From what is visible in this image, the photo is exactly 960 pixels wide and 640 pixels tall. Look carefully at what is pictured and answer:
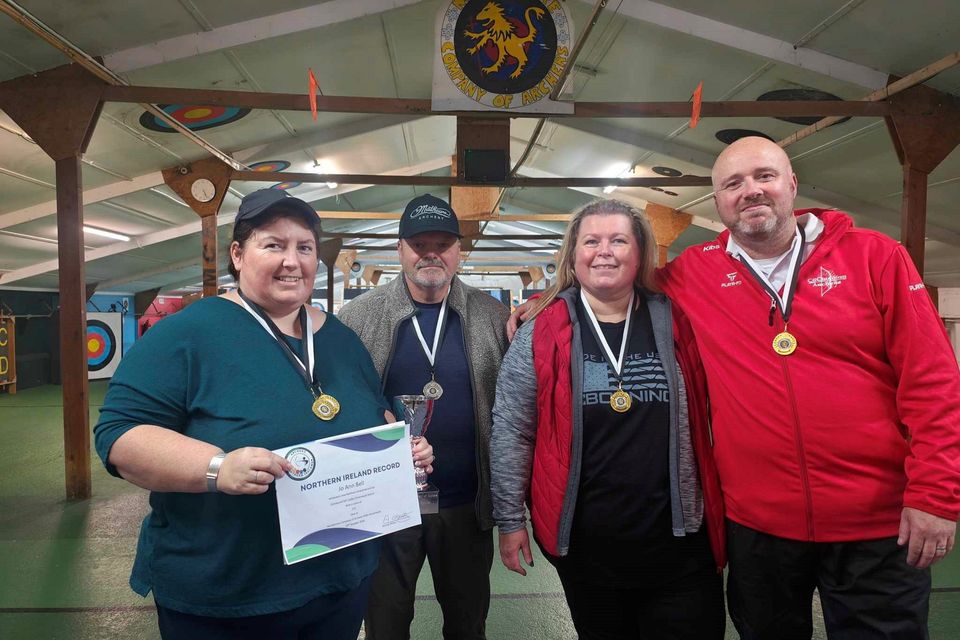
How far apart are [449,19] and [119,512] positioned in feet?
14.1

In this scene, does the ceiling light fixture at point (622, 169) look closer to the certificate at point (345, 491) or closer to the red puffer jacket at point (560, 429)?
the red puffer jacket at point (560, 429)

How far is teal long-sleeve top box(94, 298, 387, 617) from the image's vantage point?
1.05 metres

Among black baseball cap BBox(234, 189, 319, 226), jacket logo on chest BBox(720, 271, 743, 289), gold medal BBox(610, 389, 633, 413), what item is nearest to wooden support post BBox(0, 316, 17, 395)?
black baseball cap BBox(234, 189, 319, 226)

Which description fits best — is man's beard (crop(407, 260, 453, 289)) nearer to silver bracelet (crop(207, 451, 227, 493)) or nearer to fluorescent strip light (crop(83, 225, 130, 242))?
silver bracelet (crop(207, 451, 227, 493))

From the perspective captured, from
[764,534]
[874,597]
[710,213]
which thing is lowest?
[874,597]

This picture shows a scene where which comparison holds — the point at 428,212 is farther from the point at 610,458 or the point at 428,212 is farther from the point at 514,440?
the point at 610,458

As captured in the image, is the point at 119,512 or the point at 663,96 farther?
the point at 663,96

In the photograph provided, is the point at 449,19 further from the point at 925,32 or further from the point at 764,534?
the point at 764,534

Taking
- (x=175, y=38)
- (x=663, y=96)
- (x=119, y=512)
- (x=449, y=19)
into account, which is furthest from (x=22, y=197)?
(x=663, y=96)

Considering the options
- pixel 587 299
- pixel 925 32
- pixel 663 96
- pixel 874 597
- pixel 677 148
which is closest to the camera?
pixel 874 597

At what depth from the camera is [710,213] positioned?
934 centimetres

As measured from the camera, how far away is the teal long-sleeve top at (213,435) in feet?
3.44

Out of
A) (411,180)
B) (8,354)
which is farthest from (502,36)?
(8,354)

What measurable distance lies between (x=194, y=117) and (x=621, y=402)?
17.9ft
